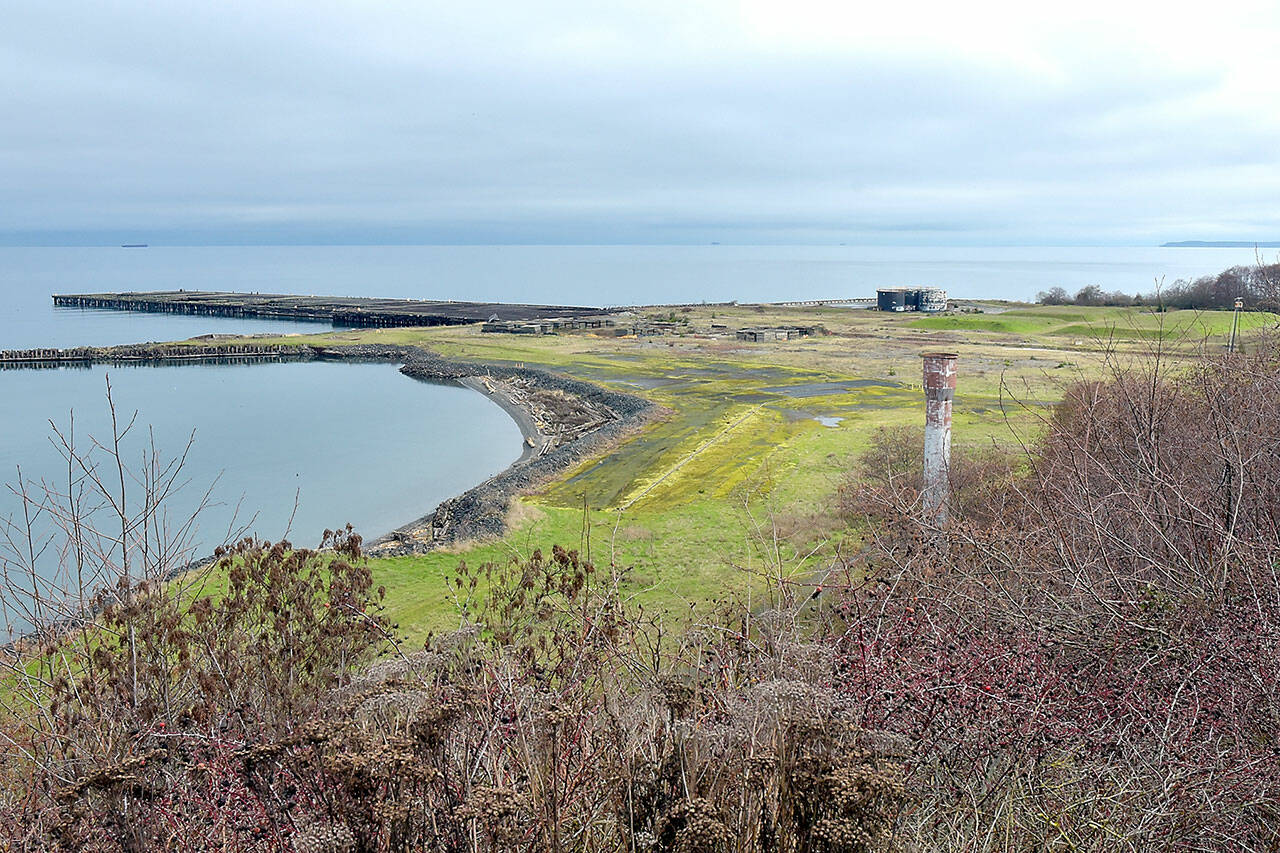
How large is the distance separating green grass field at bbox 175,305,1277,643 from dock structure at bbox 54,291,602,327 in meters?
19.3

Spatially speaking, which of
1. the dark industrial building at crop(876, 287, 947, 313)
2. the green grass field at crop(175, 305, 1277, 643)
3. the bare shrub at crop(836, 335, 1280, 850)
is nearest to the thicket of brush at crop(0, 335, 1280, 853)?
the bare shrub at crop(836, 335, 1280, 850)

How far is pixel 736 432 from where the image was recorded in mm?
31562

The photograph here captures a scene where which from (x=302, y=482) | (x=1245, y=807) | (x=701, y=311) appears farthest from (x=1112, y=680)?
(x=701, y=311)

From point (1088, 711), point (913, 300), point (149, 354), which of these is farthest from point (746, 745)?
point (913, 300)

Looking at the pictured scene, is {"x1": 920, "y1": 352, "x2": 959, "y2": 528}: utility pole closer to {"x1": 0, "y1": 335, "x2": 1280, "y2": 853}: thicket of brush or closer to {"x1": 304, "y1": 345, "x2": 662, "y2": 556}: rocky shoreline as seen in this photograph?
{"x1": 0, "y1": 335, "x2": 1280, "y2": 853}: thicket of brush

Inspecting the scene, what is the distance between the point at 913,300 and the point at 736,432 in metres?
78.8

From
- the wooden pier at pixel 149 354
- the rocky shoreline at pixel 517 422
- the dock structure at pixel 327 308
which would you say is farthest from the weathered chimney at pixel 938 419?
the dock structure at pixel 327 308

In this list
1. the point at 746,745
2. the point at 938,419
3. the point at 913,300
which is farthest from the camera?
the point at 913,300

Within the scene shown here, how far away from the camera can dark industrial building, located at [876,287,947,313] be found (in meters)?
100

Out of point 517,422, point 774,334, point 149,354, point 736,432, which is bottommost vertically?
point 517,422

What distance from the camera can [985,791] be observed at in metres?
4.16

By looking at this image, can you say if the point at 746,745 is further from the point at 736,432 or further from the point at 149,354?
the point at 149,354

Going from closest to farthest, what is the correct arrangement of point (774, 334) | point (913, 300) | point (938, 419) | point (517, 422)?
point (938, 419), point (517, 422), point (774, 334), point (913, 300)

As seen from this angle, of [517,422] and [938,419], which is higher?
[938,419]
